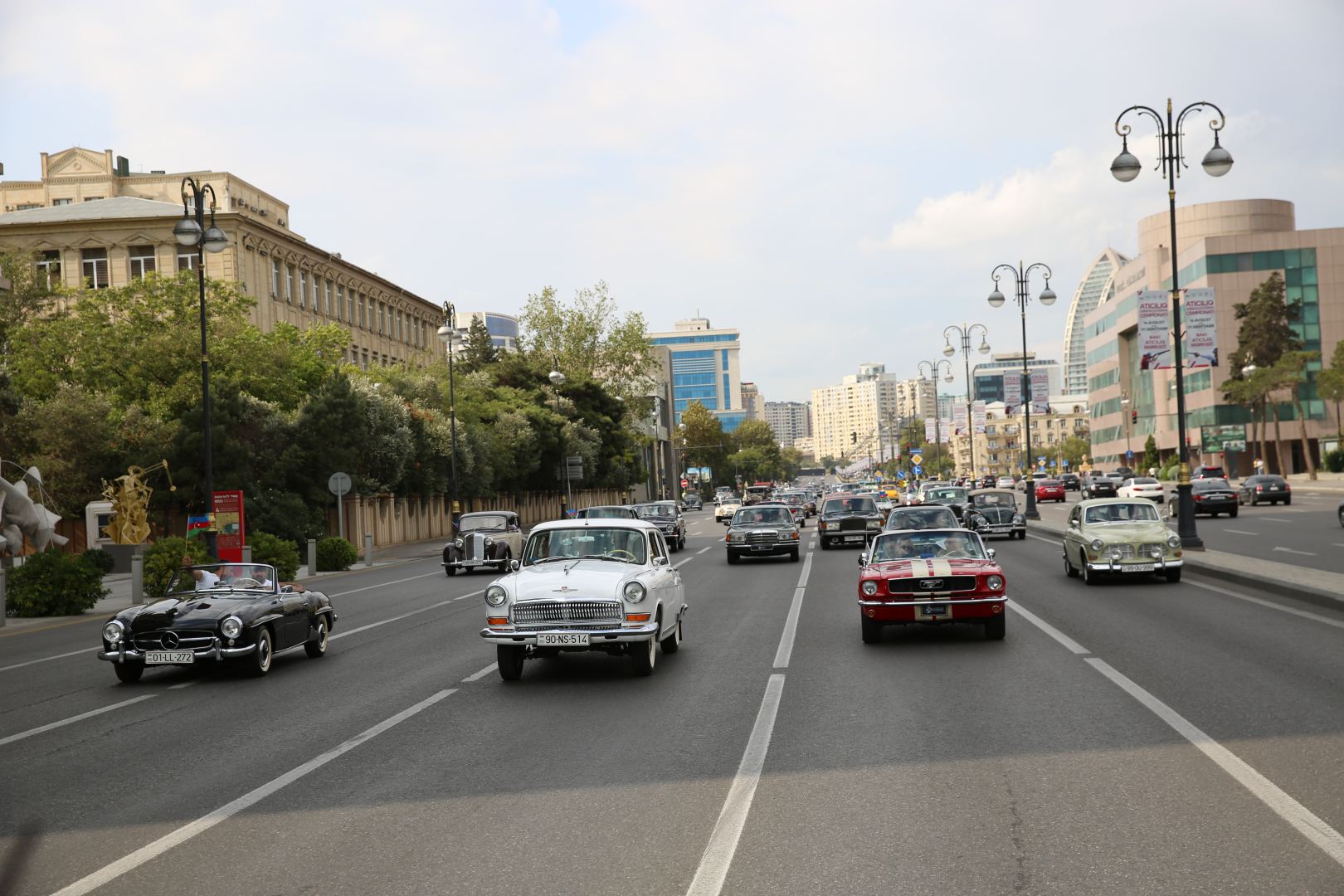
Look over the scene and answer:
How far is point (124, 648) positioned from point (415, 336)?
284ft

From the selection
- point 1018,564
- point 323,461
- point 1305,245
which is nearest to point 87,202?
point 323,461

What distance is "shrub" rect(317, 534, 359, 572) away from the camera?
38.4 metres

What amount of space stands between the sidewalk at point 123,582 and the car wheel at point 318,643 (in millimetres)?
8912

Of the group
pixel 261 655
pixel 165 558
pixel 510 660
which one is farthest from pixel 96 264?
pixel 510 660

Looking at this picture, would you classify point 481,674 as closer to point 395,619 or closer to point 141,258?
point 395,619

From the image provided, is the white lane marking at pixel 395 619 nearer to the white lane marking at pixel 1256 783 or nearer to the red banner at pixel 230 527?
the red banner at pixel 230 527

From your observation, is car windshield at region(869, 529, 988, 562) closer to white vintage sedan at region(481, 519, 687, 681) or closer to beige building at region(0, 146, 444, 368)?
white vintage sedan at region(481, 519, 687, 681)

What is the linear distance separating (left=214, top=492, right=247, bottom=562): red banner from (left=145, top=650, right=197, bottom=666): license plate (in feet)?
55.2

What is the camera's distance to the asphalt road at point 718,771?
598 centimetres

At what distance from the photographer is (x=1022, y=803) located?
698 cm

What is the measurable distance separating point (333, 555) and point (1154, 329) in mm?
24881

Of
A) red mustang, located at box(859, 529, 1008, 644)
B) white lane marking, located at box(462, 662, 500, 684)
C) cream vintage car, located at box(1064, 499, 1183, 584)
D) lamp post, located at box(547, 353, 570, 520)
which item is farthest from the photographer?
lamp post, located at box(547, 353, 570, 520)

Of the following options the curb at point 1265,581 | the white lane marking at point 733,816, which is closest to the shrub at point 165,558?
the curb at point 1265,581

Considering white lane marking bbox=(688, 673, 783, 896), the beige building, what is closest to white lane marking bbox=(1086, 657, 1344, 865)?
white lane marking bbox=(688, 673, 783, 896)
